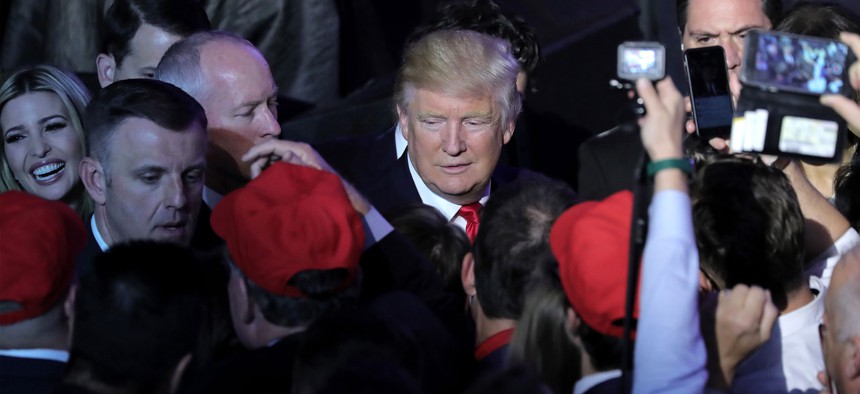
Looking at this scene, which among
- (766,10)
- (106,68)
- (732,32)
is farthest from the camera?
(106,68)

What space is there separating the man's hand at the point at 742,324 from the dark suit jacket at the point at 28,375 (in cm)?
138

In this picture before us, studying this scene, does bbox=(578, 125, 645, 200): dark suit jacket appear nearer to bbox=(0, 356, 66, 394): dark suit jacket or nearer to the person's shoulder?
the person's shoulder

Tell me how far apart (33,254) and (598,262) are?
1154 millimetres

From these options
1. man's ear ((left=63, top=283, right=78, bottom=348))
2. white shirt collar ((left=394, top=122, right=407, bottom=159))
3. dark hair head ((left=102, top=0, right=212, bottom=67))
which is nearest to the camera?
man's ear ((left=63, top=283, right=78, bottom=348))

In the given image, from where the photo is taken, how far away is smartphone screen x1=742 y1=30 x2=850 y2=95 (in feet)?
9.07

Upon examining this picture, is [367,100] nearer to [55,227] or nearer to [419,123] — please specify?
[419,123]

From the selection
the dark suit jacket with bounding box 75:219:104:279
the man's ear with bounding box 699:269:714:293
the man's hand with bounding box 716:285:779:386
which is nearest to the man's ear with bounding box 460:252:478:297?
the man's ear with bounding box 699:269:714:293

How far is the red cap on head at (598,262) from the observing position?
104 inches

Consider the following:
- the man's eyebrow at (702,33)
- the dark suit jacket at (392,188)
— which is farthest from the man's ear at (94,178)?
the man's eyebrow at (702,33)

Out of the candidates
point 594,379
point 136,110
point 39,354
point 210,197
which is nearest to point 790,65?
point 594,379

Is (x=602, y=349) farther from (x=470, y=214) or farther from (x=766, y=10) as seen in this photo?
(x=766, y=10)

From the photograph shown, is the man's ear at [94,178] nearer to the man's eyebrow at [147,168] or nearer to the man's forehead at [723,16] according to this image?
the man's eyebrow at [147,168]

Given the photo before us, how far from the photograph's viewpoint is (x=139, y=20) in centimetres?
466

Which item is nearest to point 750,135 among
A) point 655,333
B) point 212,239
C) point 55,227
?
point 655,333
